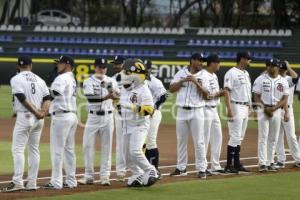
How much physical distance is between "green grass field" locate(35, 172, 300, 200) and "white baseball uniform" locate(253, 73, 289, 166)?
1643 mm

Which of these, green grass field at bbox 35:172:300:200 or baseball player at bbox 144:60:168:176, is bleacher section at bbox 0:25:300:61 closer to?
baseball player at bbox 144:60:168:176

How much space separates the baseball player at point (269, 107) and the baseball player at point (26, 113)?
510 centimetres

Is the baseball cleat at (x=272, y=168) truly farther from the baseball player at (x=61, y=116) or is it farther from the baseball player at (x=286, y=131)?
the baseball player at (x=61, y=116)

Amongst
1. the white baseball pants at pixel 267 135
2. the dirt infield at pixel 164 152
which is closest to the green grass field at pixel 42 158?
the dirt infield at pixel 164 152

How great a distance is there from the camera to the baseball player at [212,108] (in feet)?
50.3

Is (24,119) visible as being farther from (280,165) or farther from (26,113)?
(280,165)

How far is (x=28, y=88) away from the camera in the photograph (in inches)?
512

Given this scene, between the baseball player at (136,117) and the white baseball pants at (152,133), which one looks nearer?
the baseball player at (136,117)

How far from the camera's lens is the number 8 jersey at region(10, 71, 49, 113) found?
1289 cm

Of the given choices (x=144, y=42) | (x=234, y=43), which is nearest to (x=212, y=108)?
(x=234, y=43)

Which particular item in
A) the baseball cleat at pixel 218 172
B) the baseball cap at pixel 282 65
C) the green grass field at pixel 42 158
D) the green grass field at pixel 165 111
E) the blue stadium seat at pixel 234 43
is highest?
the blue stadium seat at pixel 234 43

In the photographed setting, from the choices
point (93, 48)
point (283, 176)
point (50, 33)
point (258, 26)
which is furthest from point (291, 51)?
point (283, 176)

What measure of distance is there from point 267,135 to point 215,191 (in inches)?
146

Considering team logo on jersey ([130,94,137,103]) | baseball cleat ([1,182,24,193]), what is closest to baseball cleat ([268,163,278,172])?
team logo on jersey ([130,94,137,103])
